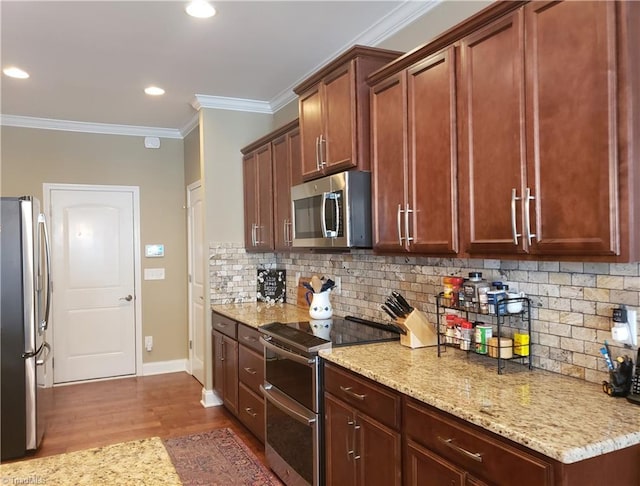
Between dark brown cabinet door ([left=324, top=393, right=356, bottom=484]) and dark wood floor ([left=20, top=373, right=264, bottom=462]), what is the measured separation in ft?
3.68

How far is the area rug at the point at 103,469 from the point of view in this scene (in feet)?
3.55

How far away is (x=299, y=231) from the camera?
10.8ft

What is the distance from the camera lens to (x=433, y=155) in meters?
2.14

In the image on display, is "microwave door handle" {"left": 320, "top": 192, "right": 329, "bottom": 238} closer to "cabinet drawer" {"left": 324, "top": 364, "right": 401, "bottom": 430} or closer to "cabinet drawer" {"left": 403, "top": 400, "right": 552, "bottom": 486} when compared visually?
"cabinet drawer" {"left": 324, "top": 364, "right": 401, "bottom": 430}

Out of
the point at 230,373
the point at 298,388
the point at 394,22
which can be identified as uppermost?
the point at 394,22

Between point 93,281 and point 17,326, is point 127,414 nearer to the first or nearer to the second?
point 17,326

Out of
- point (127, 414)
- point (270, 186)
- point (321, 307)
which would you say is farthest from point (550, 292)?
point (127, 414)

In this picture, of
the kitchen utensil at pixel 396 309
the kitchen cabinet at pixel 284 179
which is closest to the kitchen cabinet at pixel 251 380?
the kitchen cabinet at pixel 284 179

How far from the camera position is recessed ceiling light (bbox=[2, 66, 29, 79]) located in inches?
141

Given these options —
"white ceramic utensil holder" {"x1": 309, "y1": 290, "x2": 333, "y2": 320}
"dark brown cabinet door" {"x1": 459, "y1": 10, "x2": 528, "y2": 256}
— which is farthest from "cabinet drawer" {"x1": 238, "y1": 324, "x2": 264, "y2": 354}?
"dark brown cabinet door" {"x1": 459, "y1": 10, "x2": 528, "y2": 256}

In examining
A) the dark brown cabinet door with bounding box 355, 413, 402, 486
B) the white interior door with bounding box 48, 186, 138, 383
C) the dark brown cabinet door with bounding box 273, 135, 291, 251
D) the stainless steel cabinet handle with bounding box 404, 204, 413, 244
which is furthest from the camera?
the white interior door with bounding box 48, 186, 138, 383

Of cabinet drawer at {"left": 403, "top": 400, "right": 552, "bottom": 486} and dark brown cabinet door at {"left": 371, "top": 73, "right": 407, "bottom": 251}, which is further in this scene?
dark brown cabinet door at {"left": 371, "top": 73, "right": 407, "bottom": 251}

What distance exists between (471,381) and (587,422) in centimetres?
47

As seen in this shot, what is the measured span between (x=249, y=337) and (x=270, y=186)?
4.24 ft
